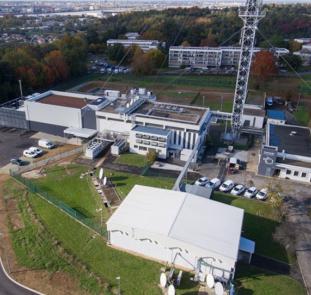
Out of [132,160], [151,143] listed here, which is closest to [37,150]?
[132,160]

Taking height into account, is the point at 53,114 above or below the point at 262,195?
above

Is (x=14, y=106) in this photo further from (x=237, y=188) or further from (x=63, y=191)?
(x=237, y=188)

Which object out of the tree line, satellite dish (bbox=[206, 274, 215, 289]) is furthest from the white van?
satellite dish (bbox=[206, 274, 215, 289])

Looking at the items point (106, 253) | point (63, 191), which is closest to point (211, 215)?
point (106, 253)

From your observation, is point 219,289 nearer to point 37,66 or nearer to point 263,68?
point 37,66

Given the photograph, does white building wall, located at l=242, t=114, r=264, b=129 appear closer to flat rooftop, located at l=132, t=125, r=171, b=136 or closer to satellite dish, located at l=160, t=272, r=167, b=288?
flat rooftop, located at l=132, t=125, r=171, b=136

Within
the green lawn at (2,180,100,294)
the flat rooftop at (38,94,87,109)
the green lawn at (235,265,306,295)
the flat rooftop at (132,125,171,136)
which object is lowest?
the green lawn at (235,265,306,295)
